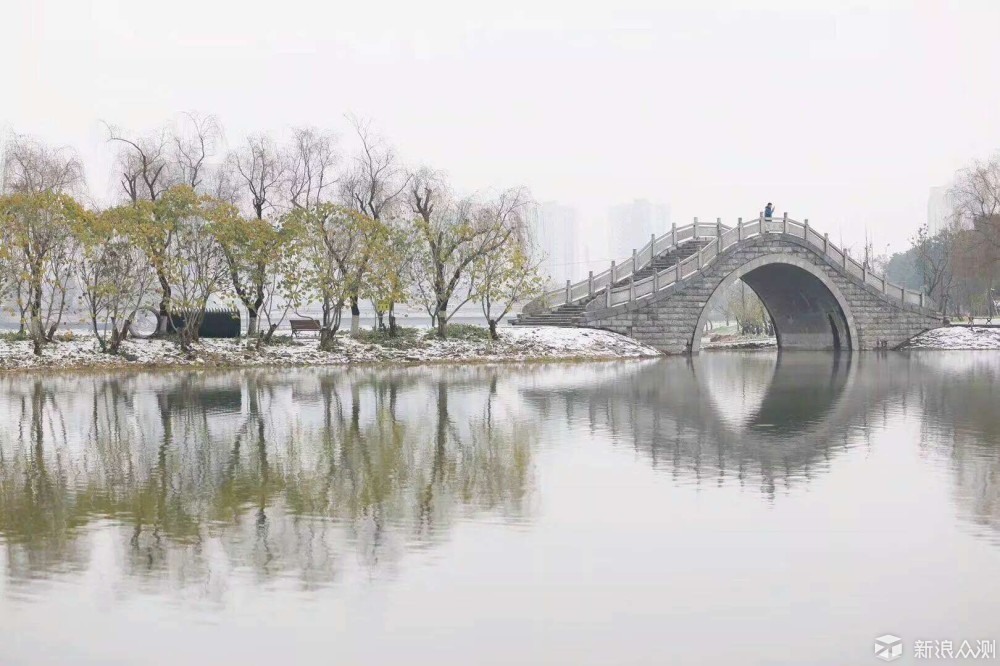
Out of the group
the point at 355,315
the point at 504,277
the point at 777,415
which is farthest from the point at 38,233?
the point at 777,415

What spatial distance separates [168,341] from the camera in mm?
34719

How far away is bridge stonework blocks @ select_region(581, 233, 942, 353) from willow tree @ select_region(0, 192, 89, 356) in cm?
1910

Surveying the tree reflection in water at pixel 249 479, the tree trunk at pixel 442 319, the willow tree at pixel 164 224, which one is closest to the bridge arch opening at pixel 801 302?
the tree trunk at pixel 442 319

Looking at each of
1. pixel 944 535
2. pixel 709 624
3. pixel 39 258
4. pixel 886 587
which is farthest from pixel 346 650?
pixel 39 258

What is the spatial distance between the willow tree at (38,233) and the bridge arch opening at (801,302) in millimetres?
26495

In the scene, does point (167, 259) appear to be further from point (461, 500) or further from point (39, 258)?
point (461, 500)

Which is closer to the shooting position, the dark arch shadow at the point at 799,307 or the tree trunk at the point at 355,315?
the tree trunk at the point at 355,315

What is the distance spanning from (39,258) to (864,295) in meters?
36.7

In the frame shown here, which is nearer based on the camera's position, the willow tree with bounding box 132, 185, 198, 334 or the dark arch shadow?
the willow tree with bounding box 132, 185, 198, 334

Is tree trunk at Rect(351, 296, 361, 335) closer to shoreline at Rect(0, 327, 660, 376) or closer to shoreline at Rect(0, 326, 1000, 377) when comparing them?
shoreline at Rect(0, 326, 1000, 377)

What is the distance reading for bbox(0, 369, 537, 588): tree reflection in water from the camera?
7578 mm

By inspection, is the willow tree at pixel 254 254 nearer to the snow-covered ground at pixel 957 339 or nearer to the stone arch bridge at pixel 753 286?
the stone arch bridge at pixel 753 286

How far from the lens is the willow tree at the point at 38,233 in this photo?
1228 inches

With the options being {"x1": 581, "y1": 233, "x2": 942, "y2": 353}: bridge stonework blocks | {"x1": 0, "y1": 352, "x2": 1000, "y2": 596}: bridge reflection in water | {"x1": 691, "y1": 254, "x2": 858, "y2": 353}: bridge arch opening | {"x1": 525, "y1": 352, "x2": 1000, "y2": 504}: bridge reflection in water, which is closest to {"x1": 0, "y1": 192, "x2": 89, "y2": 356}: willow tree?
{"x1": 0, "y1": 352, "x2": 1000, "y2": 596}: bridge reflection in water
